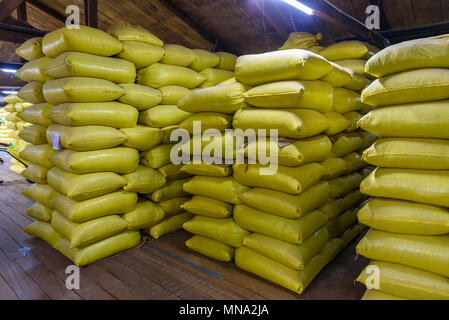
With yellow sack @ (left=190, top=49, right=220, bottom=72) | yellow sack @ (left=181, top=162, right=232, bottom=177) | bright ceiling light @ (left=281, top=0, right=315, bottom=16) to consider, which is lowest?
yellow sack @ (left=181, top=162, right=232, bottom=177)

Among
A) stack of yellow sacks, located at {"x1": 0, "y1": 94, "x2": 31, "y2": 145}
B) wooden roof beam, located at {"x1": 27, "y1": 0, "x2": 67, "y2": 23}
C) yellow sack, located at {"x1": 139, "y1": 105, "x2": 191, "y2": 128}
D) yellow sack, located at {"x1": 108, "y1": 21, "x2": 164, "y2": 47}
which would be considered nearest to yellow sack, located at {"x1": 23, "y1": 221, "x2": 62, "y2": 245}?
yellow sack, located at {"x1": 139, "y1": 105, "x2": 191, "y2": 128}

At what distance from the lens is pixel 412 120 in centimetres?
176

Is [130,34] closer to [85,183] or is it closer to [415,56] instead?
[85,183]

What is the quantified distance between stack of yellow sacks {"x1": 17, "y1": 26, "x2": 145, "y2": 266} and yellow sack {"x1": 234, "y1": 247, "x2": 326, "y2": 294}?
1180mm

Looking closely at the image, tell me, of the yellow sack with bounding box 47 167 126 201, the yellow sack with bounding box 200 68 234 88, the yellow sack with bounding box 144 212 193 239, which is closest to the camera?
the yellow sack with bounding box 47 167 126 201

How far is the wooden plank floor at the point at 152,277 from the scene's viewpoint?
2.21 metres

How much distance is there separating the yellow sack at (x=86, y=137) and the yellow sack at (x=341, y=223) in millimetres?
2220

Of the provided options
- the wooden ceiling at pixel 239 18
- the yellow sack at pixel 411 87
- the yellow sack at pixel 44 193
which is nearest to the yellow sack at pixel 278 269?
the yellow sack at pixel 411 87

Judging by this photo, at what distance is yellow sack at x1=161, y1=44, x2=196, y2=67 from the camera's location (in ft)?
10.5

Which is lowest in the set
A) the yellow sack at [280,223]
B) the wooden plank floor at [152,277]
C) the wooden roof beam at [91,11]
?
the wooden plank floor at [152,277]

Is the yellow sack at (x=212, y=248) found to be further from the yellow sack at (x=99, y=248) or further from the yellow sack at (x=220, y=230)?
the yellow sack at (x=99, y=248)

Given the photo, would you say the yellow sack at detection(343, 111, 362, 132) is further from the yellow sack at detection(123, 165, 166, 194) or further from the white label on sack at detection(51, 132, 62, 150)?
the white label on sack at detection(51, 132, 62, 150)

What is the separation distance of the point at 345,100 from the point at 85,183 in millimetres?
2595

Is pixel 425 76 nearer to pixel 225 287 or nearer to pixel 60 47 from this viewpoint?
pixel 225 287
